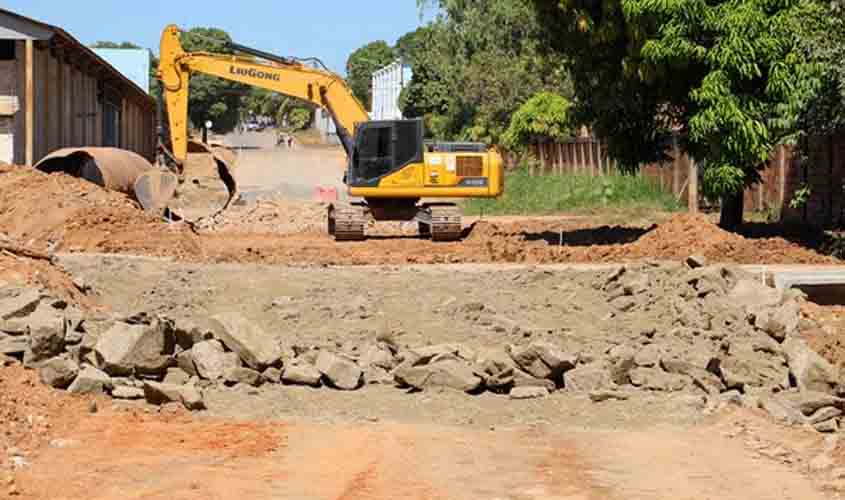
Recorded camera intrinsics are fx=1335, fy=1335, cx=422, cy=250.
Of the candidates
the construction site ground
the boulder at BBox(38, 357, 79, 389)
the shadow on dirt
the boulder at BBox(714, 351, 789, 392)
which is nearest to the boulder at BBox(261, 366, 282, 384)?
the construction site ground

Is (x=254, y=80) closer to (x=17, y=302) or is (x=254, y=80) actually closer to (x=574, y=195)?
(x=574, y=195)

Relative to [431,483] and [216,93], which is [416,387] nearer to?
[431,483]

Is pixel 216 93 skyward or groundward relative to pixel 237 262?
skyward

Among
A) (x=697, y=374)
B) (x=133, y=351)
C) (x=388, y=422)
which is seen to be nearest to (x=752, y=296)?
(x=697, y=374)

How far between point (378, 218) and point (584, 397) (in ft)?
53.8

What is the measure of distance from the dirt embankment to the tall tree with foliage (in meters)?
1.21

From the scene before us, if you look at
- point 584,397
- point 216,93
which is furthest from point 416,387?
point 216,93

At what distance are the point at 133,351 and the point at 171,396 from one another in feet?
2.83

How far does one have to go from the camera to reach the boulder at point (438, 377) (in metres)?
11.8

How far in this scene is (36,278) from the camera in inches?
571

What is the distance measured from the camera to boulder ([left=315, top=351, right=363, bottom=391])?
1182 cm

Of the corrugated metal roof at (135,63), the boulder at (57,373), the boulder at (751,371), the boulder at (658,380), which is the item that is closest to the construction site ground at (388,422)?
the boulder at (57,373)

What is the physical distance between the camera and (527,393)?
38.7 feet

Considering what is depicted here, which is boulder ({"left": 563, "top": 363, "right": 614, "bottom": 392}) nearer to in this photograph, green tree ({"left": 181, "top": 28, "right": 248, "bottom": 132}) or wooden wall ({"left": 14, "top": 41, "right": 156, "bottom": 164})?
wooden wall ({"left": 14, "top": 41, "right": 156, "bottom": 164})
